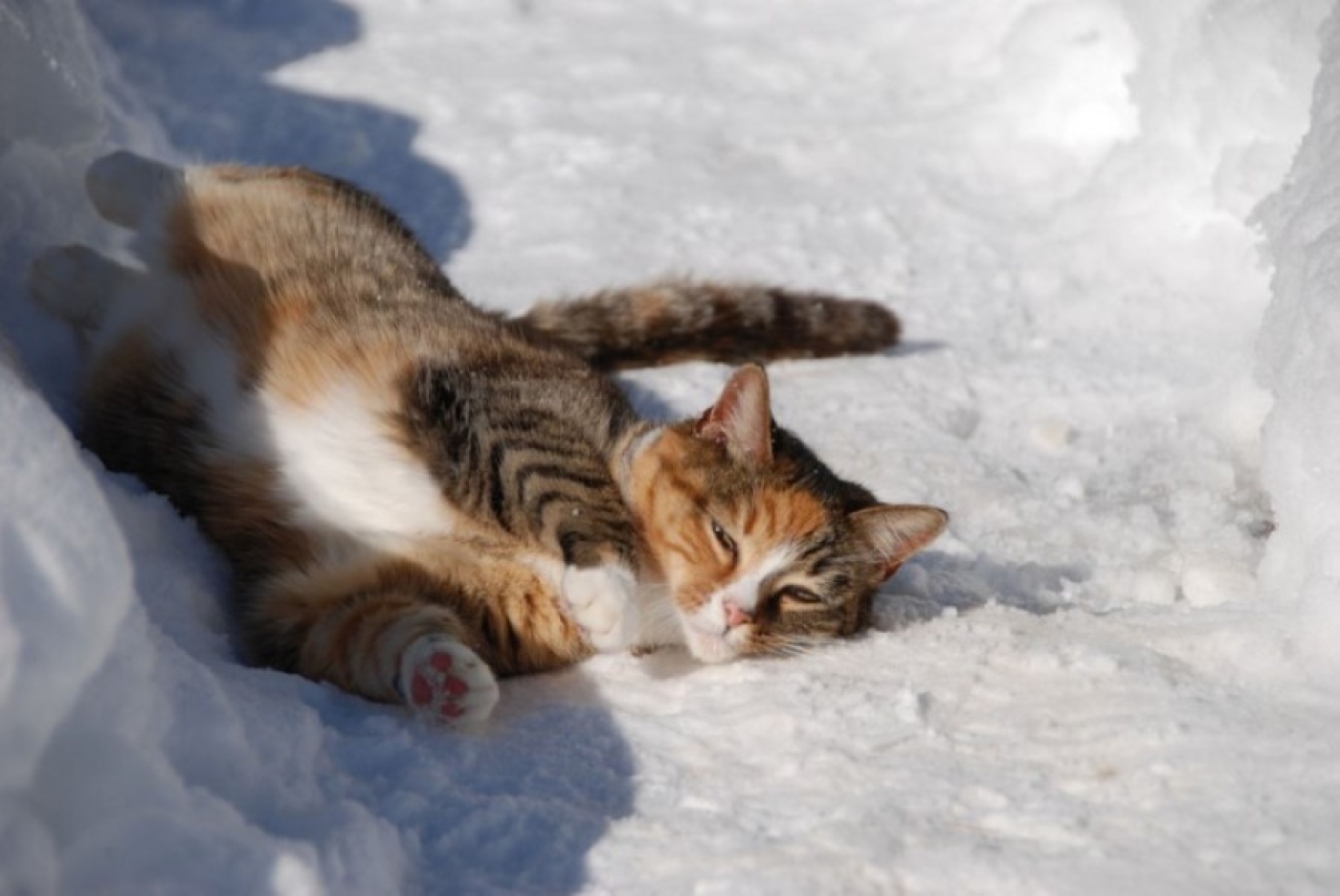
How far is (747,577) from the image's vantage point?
3.18m

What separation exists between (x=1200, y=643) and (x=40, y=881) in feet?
6.32

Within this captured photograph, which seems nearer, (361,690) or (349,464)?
(361,690)

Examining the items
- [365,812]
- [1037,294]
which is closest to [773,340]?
[1037,294]

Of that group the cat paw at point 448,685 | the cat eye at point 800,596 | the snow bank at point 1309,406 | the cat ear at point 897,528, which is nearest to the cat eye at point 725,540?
the cat eye at point 800,596

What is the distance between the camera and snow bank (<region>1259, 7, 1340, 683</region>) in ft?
8.89

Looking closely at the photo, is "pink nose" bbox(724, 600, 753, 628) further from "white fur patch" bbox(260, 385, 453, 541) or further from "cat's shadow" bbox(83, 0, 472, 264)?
"cat's shadow" bbox(83, 0, 472, 264)

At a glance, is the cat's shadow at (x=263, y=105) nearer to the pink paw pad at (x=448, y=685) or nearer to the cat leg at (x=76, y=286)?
the cat leg at (x=76, y=286)

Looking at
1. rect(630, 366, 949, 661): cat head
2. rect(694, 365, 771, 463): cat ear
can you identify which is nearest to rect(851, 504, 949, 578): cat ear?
rect(630, 366, 949, 661): cat head

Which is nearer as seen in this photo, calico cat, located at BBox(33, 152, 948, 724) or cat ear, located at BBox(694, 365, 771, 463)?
calico cat, located at BBox(33, 152, 948, 724)

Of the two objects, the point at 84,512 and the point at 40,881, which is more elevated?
the point at 84,512

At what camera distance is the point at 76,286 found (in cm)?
367

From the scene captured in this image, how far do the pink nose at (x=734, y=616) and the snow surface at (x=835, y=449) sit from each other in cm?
15

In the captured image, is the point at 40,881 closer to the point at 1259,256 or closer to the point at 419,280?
the point at 419,280

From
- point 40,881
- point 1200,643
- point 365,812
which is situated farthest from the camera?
point 1200,643
